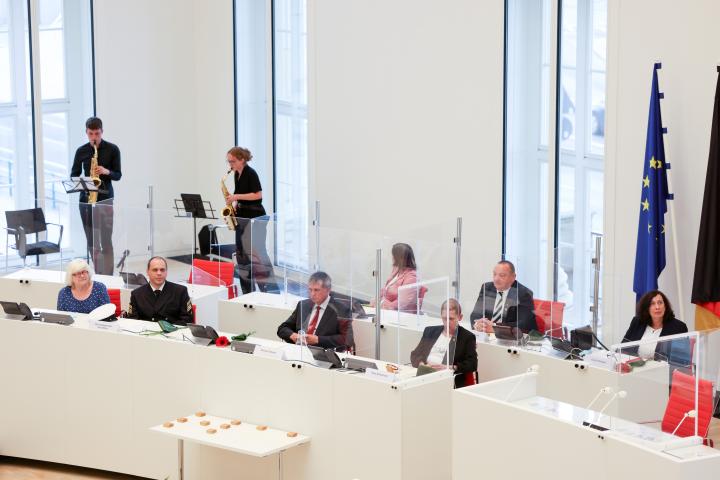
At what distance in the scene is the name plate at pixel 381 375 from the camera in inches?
257

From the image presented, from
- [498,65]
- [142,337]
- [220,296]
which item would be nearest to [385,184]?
[498,65]

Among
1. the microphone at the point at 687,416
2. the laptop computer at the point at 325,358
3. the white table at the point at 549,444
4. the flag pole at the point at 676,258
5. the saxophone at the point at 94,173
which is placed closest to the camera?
the white table at the point at 549,444

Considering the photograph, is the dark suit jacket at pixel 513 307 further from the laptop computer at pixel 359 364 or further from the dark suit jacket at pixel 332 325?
the laptop computer at pixel 359 364

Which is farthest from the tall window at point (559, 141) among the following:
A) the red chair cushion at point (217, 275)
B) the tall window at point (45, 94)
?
the tall window at point (45, 94)

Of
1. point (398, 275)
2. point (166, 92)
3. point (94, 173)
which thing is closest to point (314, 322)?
point (398, 275)

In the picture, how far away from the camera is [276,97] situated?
517 inches

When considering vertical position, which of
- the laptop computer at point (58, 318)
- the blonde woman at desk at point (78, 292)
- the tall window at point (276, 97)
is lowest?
the laptop computer at point (58, 318)

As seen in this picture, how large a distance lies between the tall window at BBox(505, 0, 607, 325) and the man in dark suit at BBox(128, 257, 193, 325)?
2.76 m

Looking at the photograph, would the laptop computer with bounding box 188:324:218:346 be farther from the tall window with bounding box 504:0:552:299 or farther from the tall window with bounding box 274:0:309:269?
the tall window with bounding box 274:0:309:269

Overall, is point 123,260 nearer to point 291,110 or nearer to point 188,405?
point 188,405

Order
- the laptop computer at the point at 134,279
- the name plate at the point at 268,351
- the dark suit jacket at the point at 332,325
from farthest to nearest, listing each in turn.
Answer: the laptop computer at the point at 134,279 → the dark suit jacket at the point at 332,325 → the name plate at the point at 268,351

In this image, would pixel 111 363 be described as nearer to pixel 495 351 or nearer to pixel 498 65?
pixel 495 351

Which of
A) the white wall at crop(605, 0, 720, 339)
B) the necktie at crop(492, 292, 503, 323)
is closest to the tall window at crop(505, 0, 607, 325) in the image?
the white wall at crop(605, 0, 720, 339)

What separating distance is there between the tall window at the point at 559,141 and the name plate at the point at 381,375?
2.80 metres
